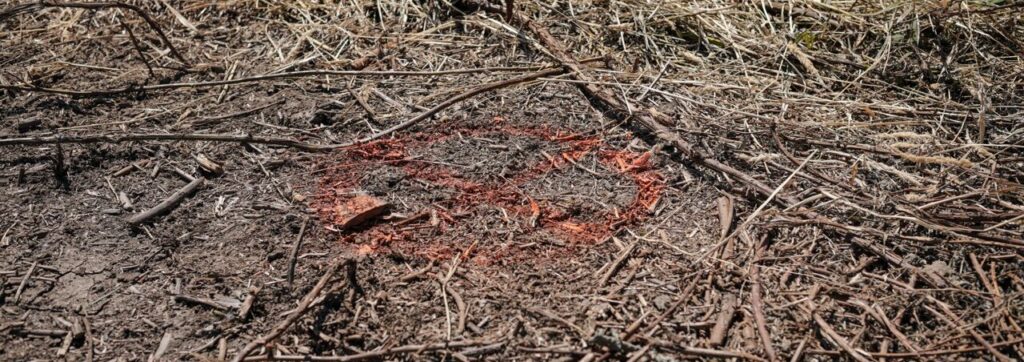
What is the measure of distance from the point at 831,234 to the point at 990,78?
1.44 meters

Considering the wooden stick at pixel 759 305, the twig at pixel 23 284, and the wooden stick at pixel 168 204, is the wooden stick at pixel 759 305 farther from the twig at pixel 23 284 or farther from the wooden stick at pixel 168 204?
the twig at pixel 23 284

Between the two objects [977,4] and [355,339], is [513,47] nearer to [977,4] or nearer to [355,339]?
[355,339]

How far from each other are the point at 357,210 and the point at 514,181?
573 millimetres

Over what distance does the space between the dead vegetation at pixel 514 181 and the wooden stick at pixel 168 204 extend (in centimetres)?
1

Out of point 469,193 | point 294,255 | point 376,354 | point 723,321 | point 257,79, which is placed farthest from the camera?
point 257,79

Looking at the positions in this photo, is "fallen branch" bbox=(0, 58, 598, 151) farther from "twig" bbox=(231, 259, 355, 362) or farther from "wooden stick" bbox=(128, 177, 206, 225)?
"twig" bbox=(231, 259, 355, 362)

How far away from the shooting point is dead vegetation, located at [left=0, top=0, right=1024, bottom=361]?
2.59m

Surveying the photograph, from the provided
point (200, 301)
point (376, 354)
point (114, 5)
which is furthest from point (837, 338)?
point (114, 5)

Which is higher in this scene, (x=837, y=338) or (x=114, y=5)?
(x=114, y=5)

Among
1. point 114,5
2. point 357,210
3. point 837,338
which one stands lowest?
point 837,338

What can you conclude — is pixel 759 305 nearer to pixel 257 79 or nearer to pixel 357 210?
pixel 357 210

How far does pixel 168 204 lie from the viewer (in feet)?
9.90

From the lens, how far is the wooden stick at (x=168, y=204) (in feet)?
9.72

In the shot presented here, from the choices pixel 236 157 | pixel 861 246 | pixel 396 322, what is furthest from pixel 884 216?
pixel 236 157
